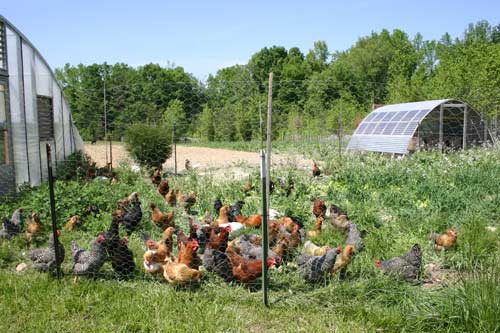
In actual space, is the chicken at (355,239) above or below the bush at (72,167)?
below

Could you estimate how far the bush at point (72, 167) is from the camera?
9.76 m

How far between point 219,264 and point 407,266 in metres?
1.80

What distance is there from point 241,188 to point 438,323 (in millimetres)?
5216

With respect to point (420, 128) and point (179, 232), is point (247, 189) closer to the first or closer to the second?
point (179, 232)

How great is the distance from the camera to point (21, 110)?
8.47 meters

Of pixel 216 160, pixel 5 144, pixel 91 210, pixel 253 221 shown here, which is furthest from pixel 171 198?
pixel 216 160

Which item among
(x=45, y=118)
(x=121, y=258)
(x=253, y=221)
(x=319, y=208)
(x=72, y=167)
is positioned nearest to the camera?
(x=121, y=258)

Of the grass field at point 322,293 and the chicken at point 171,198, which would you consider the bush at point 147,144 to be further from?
the grass field at point 322,293

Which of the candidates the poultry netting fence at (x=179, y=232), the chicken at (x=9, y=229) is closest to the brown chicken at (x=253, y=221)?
the poultry netting fence at (x=179, y=232)

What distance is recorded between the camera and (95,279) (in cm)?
420

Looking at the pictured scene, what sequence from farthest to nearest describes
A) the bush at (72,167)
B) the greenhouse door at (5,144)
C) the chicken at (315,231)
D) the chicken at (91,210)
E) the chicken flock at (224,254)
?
the bush at (72,167) < the greenhouse door at (5,144) < the chicken at (91,210) < the chicken at (315,231) < the chicken flock at (224,254)

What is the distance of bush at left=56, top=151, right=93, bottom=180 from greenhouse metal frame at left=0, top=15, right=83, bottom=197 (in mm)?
240

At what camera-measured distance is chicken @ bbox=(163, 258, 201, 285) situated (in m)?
3.83

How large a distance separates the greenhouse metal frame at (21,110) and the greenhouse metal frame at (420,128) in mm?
11250
